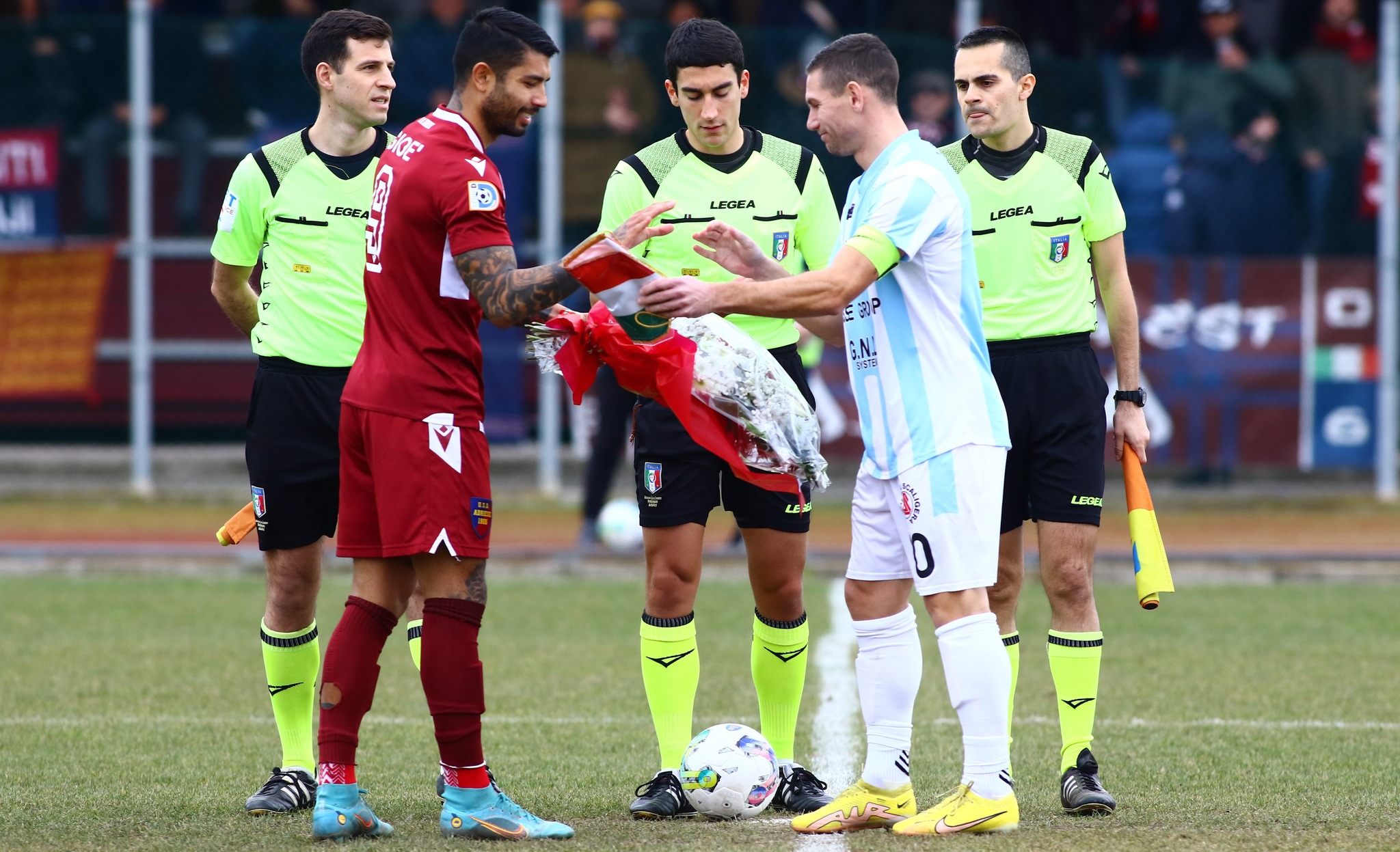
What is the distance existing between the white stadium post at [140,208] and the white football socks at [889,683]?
1086cm

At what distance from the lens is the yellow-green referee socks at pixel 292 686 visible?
226 inches

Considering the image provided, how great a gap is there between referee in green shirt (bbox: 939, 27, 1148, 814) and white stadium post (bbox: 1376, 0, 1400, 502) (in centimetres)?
935

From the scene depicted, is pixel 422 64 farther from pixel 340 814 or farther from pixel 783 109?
pixel 340 814

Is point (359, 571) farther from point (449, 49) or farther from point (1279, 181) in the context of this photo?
point (1279, 181)

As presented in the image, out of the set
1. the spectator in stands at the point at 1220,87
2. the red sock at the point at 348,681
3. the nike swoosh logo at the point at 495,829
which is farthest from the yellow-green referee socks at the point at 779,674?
the spectator in stands at the point at 1220,87

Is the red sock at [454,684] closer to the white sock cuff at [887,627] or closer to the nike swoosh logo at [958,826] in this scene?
the white sock cuff at [887,627]

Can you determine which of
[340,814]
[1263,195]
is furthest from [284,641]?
[1263,195]

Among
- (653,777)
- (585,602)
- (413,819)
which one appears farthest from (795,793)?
(585,602)

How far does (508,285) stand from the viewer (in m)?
4.62

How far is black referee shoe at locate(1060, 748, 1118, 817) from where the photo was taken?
530cm

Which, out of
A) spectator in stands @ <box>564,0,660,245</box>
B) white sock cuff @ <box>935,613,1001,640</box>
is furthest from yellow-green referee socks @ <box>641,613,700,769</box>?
spectator in stands @ <box>564,0,660,245</box>

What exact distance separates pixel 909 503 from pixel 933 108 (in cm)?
954

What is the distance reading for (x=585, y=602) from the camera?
1026 centimetres

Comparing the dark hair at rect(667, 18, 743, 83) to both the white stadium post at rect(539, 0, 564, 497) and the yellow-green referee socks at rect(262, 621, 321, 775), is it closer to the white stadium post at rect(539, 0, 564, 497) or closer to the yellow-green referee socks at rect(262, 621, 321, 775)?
the yellow-green referee socks at rect(262, 621, 321, 775)
